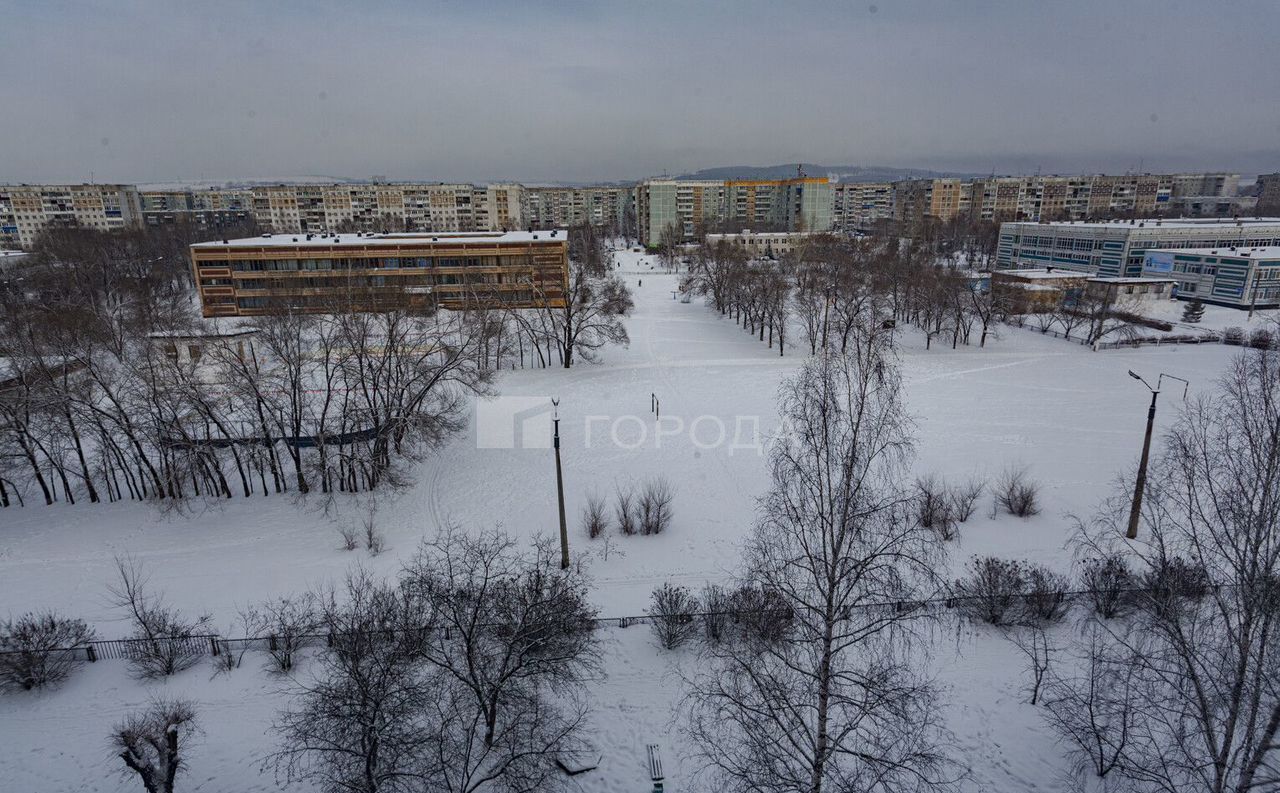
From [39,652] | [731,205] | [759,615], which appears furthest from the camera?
[731,205]

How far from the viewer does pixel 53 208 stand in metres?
107

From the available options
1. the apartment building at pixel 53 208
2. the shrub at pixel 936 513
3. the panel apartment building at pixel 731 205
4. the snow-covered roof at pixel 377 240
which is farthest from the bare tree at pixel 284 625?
the apartment building at pixel 53 208

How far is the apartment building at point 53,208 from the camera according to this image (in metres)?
105

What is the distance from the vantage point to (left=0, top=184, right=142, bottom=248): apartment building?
105 metres

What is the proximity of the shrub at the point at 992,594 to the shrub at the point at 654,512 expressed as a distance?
7462mm

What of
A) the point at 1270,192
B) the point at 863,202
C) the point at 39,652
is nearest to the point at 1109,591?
the point at 39,652

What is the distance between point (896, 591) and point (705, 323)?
4160 cm

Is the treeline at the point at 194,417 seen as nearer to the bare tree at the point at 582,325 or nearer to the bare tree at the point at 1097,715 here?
the bare tree at the point at 582,325

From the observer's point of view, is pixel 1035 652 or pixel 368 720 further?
pixel 1035 652

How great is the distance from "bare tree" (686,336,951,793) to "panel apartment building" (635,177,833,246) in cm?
10865

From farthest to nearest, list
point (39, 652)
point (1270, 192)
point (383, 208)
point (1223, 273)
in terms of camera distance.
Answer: point (1270, 192), point (383, 208), point (1223, 273), point (39, 652)

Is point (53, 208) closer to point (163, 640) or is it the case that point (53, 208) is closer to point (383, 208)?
point (383, 208)

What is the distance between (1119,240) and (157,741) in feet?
250

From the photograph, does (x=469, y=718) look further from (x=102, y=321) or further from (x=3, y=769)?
(x=102, y=321)
